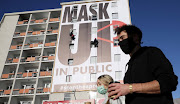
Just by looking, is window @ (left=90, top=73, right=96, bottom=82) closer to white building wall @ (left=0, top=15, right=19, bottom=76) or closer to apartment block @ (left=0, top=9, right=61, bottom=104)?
apartment block @ (left=0, top=9, right=61, bottom=104)

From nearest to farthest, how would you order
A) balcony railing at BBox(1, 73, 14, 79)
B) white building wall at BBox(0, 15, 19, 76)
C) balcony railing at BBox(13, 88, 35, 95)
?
balcony railing at BBox(13, 88, 35, 95) < balcony railing at BBox(1, 73, 14, 79) < white building wall at BBox(0, 15, 19, 76)

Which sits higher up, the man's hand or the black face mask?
the black face mask

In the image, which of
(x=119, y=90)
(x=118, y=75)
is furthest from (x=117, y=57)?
(x=119, y=90)

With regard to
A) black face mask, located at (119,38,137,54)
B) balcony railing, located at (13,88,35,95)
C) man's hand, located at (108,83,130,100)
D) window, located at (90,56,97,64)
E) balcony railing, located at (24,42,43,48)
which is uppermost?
balcony railing, located at (24,42,43,48)

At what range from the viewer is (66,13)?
2734cm

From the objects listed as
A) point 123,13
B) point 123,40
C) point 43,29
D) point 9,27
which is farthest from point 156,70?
point 9,27

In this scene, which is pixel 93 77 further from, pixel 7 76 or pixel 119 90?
pixel 119 90

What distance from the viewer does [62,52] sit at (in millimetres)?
23484

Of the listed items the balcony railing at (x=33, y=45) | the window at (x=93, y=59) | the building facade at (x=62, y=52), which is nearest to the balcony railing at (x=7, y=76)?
the building facade at (x=62, y=52)

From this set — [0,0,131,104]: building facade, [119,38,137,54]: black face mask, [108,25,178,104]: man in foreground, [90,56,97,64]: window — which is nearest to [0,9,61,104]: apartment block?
[0,0,131,104]: building facade

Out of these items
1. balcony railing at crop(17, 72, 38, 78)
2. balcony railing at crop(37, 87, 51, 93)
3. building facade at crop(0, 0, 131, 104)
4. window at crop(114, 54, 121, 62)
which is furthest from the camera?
balcony railing at crop(17, 72, 38, 78)

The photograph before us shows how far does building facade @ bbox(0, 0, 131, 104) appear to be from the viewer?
68.9ft

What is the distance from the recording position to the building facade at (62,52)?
2100 cm

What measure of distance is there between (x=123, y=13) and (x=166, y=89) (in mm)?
25499
